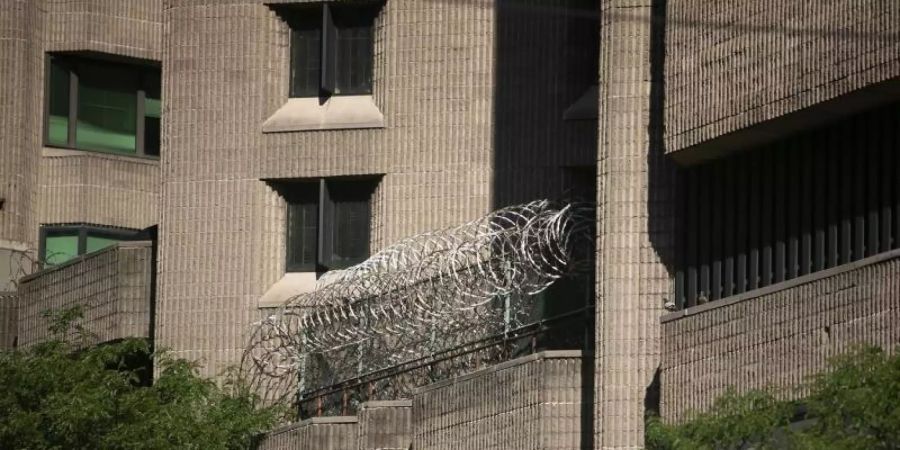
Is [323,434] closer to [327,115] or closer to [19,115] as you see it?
[327,115]

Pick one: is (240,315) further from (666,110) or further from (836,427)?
(836,427)

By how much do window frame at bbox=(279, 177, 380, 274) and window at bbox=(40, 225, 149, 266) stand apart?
756cm

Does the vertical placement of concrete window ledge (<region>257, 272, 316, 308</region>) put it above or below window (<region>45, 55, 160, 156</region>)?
below

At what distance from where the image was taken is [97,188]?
177 feet

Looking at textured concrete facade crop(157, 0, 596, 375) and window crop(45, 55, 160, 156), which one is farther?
window crop(45, 55, 160, 156)

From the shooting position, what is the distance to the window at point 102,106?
5397cm

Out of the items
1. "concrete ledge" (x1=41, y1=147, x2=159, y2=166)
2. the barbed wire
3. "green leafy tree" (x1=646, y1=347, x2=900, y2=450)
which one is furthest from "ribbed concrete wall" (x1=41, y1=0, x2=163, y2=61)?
"green leafy tree" (x1=646, y1=347, x2=900, y2=450)

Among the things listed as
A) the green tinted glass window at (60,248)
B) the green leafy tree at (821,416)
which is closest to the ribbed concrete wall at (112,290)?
the green tinted glass window at (60,248)

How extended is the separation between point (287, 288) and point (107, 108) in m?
9.66

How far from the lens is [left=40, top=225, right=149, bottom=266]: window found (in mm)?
53812

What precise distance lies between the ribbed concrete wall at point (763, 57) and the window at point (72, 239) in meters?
20.8

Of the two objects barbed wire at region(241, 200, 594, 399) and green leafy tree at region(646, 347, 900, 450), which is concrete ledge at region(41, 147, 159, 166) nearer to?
barbed wire at region(241, 200, 594, 399)

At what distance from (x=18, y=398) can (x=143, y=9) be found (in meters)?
13.2

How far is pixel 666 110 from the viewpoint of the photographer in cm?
3503
